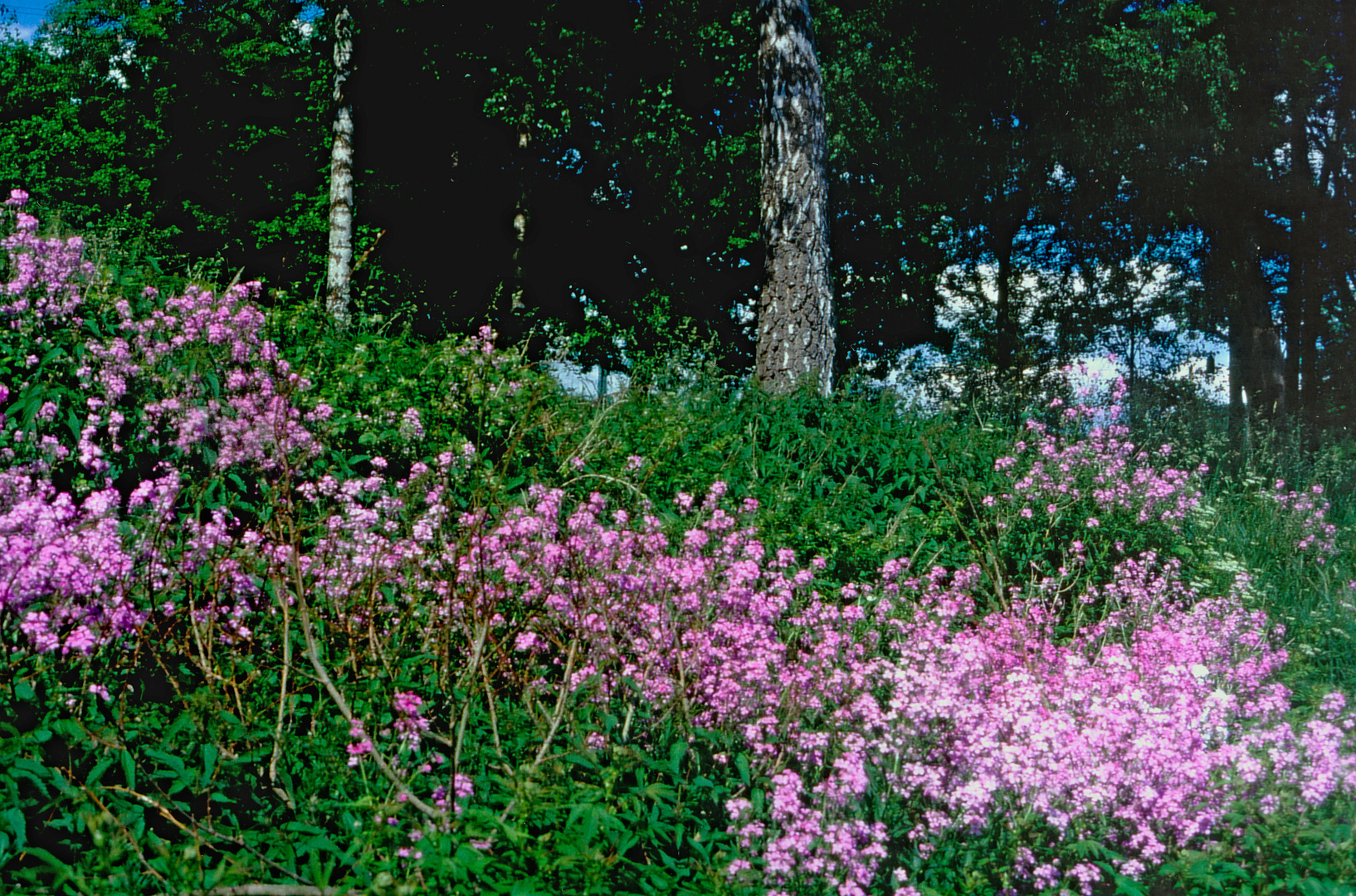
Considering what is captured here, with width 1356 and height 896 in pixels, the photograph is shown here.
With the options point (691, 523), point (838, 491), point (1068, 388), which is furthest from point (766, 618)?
point (1068, 388)

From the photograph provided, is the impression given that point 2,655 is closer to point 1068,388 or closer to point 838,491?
point 838,491

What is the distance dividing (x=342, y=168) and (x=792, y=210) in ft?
17.6

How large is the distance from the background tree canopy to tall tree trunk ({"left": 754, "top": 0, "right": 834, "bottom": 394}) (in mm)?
5669

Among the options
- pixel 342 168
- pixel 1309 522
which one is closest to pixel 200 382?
pixel 342 168

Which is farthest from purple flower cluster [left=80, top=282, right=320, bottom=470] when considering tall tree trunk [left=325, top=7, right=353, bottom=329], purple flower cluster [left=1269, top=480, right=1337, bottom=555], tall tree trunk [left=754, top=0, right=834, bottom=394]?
purple flower cluster [left=1269, top=480, right=1337, bottom=555]

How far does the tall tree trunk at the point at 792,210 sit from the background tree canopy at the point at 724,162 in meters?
5.67

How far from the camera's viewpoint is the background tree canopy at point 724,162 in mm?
16125

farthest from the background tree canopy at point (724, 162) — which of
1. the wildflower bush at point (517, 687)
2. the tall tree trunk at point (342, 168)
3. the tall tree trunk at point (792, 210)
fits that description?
the wildflower bush at point (517, 687)

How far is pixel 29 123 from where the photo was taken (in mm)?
19469

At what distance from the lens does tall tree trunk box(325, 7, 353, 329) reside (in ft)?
35.3

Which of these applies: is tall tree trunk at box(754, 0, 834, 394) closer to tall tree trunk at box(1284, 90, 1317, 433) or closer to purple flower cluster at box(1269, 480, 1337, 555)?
purple flower cluster at box(1269, 480, 1337, 555)

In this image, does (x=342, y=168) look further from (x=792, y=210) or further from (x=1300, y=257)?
(x=1300, y=257)

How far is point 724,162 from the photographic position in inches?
662

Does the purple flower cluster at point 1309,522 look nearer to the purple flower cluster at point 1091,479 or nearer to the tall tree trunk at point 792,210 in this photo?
the purple flower cluster at point 1091,479
